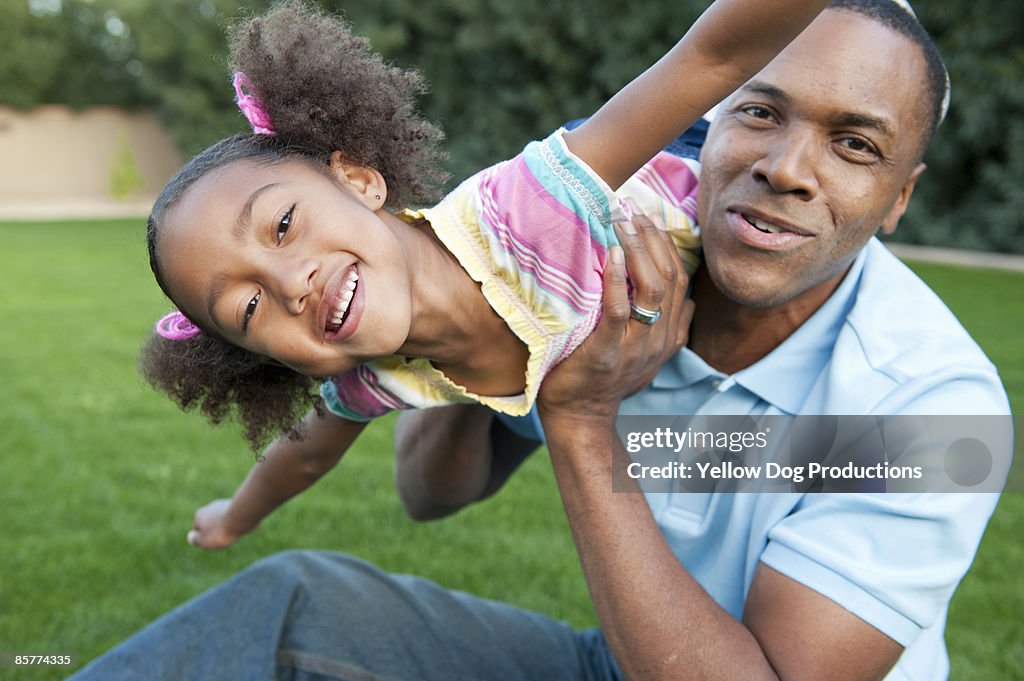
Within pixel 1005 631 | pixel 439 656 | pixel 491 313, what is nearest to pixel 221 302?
pixel 491 313

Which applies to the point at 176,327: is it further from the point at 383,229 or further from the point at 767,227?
the point at 767,227

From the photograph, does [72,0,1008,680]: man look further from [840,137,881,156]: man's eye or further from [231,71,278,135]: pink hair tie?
[231,71,278,135]: pink hair tie

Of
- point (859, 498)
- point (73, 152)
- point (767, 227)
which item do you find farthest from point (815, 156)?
point (73, 152)

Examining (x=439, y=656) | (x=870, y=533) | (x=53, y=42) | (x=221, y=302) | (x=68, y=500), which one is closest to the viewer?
(x=870, y=533)

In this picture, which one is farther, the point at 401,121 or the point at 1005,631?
the point at 1005,631

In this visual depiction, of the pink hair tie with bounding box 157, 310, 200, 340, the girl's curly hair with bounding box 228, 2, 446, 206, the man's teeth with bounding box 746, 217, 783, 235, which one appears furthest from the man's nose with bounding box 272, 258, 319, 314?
the man's teeth with bounding box 746, 217, 783, 235

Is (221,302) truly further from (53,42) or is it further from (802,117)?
(53,42)

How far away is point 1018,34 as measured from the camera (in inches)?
492

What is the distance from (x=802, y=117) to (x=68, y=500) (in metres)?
3.82

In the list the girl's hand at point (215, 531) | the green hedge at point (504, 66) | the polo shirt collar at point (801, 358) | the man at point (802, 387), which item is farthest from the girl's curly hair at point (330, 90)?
the girl's hand at point (215, 531)

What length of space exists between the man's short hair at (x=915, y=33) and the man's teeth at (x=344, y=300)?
1191 mm

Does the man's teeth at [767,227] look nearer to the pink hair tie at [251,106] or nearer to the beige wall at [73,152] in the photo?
the pink hair tie at [251,106]

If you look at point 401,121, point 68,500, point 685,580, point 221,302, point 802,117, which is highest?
point 802,117

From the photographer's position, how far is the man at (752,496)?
196 cm
